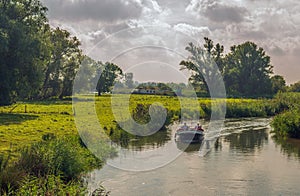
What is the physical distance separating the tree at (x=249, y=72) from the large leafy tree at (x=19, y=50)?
64.1 m

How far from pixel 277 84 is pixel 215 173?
91.7 metres

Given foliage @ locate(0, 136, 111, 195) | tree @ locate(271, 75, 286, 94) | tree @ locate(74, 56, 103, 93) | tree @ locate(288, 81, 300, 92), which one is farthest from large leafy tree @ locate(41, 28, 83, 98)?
tree @ locate(288, 81, 300, 92)

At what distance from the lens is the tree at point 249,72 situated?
318ft

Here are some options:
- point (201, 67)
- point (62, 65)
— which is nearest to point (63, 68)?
point (62, 65)

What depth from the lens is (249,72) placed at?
99.8 m

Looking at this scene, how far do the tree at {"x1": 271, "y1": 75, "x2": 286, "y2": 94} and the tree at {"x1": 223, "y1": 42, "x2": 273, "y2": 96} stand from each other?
3.97 metres

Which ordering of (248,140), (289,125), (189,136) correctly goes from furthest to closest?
(289,125)
(248,140)
(189,136)

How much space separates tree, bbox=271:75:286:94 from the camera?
334 feet

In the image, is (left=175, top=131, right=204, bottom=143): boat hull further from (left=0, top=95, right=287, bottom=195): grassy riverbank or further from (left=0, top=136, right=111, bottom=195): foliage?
(left=0, top=136, right=111, bottom=195): foliage

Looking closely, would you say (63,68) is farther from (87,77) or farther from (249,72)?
(249,72)

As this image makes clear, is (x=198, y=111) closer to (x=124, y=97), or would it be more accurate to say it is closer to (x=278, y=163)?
(x=124, y=97)

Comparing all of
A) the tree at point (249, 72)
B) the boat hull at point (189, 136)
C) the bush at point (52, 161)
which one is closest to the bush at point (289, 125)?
the boat hull at point (189, 136)

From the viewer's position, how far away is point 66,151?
1566cm

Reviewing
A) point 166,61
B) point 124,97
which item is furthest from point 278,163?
point 124,97
